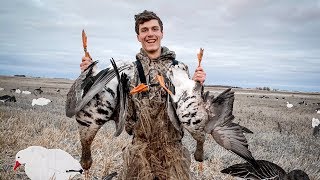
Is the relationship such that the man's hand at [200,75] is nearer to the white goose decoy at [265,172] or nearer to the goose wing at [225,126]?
the goose wing at [225,126]

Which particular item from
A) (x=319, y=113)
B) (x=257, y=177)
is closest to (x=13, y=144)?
(x=257, y=177)

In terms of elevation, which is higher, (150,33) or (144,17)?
(144,17)

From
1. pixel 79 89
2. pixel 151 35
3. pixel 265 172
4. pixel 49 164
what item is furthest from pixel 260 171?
pixel 49 164

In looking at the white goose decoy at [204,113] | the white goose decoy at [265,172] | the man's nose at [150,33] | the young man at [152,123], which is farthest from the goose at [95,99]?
the white goose decoy at [265,172]

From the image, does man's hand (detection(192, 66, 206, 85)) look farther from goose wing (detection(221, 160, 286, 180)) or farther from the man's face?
goose wing (detection(221, 160, 286, 180))

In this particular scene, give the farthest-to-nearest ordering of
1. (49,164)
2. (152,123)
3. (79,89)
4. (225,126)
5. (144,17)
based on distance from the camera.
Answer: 1. (49,164)
2. (144,17)
3. (152,123)
4. (225,126)
5. (79,89)

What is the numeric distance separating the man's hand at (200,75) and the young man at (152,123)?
42 centimetres

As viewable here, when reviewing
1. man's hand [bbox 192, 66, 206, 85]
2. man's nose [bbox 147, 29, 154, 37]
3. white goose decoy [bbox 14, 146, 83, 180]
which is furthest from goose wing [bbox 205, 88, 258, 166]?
white goose decoy [bbox 14, 146, 83, 180]

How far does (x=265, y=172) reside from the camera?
3734 millimetres

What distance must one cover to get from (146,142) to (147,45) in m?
0.91

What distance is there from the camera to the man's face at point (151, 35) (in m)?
3.23

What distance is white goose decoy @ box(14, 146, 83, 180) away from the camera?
3617 mm

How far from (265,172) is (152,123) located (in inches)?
58.2

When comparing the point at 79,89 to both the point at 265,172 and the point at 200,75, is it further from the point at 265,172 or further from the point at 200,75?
the point at 265,172
